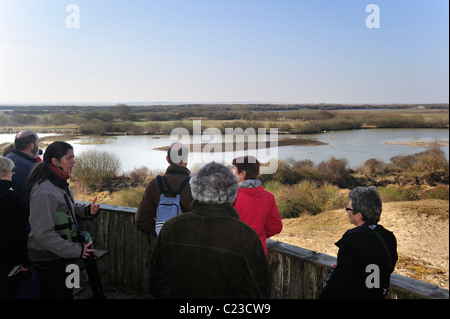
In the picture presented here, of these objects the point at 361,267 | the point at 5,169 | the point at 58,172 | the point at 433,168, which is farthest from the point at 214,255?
the point at 433,168

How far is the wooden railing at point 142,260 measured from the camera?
90.4 inches

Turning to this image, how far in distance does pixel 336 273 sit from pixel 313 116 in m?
86.4

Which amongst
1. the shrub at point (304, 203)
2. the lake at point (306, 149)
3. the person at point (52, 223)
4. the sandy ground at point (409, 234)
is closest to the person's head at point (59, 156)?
the person at point (52, 223)

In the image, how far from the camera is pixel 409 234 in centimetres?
1132

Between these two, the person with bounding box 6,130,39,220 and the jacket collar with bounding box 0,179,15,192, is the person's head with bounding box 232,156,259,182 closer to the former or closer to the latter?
the jacket collar with bounding box 0,179,15,192

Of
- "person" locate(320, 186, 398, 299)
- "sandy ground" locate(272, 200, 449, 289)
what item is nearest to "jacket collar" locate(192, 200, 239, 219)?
"person" locate(320, 186, 398, 299)

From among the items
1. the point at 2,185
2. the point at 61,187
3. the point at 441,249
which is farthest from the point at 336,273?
the point at 441,249

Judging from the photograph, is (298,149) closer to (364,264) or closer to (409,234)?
(409,234)

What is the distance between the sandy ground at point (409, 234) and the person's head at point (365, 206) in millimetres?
7708

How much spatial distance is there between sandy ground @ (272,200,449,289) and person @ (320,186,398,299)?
7.72 meters

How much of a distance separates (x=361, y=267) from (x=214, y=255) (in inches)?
32.1

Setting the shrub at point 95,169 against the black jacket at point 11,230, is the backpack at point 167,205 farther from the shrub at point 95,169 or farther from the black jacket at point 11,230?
the shrub at point 95,169

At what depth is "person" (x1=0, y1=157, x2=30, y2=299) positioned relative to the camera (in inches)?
85.7

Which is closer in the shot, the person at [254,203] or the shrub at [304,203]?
the person at [254,203]
